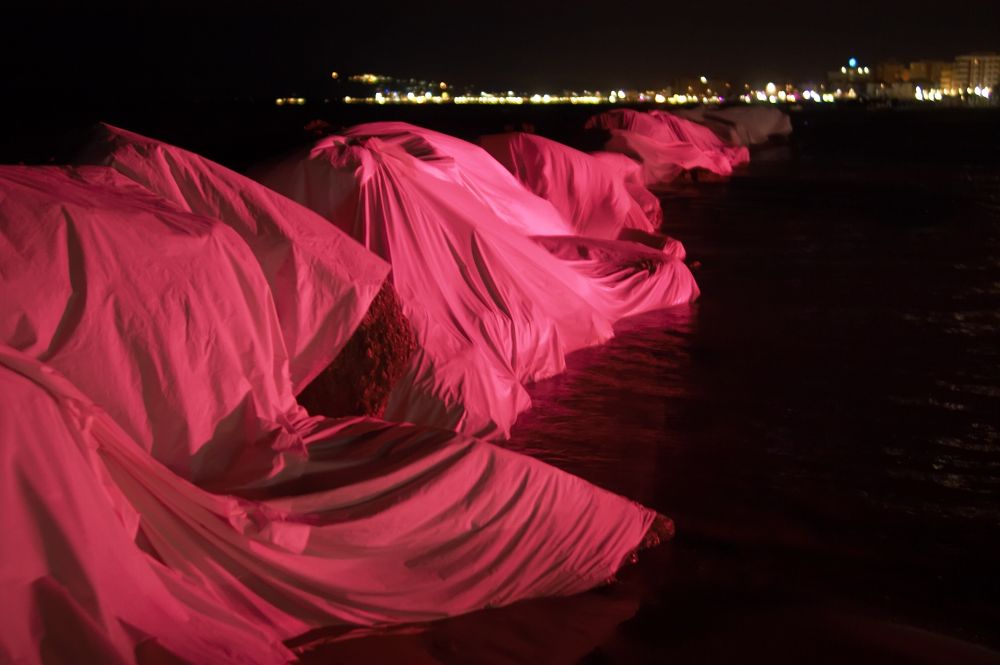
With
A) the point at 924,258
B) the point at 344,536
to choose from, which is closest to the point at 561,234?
the point at 924,258

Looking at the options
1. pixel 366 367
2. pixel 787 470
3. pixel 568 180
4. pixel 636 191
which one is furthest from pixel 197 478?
pixel 636 191

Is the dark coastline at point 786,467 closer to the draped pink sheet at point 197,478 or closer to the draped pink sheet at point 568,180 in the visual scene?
the draped pink sheet at point 197,478

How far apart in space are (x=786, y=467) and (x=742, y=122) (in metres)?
41.9

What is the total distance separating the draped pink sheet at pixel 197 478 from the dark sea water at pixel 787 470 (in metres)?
0.27

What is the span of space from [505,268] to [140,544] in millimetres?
4760

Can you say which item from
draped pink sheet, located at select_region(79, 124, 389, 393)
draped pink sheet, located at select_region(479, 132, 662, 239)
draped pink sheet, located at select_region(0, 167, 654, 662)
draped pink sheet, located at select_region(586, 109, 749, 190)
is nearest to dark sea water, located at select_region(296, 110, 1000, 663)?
draped pink sheet, located at select_region(0, 167, 654, 662)

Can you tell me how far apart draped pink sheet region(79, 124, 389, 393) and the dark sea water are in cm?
151

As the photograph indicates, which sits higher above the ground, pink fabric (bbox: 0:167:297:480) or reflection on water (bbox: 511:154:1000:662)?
pink fabric (bbox: 0:167:297:480)

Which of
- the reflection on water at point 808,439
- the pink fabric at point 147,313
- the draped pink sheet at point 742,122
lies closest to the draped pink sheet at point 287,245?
the pink fabric at point 147,313

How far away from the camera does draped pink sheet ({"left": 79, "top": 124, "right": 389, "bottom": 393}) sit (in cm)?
494

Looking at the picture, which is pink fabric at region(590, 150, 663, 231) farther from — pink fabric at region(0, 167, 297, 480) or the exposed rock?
pink fabric at region(0, 167, 297, 480)

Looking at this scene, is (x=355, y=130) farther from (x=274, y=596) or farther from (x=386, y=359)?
(x=274, y=596)

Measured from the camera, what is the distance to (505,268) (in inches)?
314

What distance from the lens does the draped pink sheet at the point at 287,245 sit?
494 centimetres
